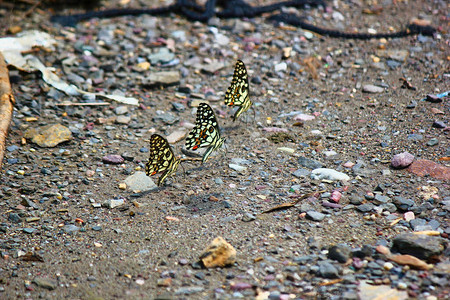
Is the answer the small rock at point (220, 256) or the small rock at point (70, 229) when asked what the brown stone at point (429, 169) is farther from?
the small rock at point (70, 229)

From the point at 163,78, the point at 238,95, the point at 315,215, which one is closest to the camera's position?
the point at 315,215

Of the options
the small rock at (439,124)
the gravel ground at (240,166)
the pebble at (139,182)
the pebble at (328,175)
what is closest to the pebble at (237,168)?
→ the gravel ground at (240,166)

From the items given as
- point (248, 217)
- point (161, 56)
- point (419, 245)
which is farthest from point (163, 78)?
point (419, 245)

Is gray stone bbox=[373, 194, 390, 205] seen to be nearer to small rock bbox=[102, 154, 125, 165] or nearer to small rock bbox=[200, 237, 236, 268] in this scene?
small rock bbox=[200, 237, 236, 268]

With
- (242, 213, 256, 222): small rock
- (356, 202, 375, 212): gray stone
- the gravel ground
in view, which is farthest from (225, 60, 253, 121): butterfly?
(356, 202, 375, 212): gray stone

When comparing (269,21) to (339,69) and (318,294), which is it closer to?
(339,69)

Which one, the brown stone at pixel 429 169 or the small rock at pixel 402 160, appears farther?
the small rock at pixel 402 160

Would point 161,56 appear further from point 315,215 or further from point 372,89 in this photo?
point 315,215
